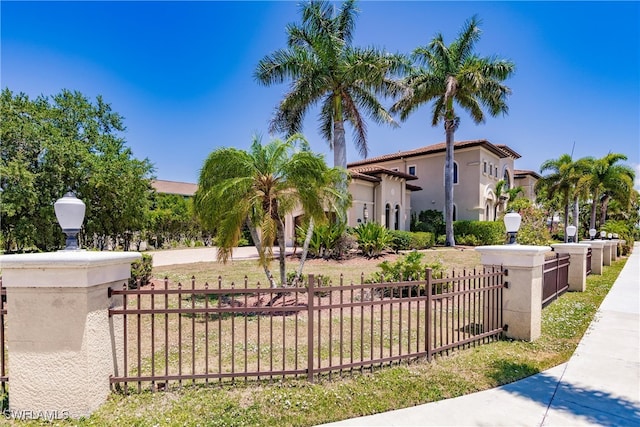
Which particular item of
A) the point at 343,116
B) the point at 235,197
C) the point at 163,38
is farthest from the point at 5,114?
the point at 235,197

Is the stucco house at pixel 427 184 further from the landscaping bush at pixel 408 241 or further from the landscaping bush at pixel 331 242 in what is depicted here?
the landscaping bush at pixel 331 242

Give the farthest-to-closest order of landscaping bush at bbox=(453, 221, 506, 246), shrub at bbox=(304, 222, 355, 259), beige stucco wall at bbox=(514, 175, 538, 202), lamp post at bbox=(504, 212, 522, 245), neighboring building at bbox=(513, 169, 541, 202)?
beige stucco wall at bbox=(514, 175, 538, 202), neighboring building at bbox=(513, 169, 541, 202), landscaping bush at bbox=(453, 221, 506, 246), shrub at bbox=(304, 222, 355, 259), lamp post at bbox=(504, 212, 522, 245)

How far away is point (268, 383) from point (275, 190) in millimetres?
4588

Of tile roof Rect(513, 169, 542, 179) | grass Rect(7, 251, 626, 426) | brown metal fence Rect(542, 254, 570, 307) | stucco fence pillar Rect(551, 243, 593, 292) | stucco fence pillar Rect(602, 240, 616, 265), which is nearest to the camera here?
grass Rect(7, 251, 626, 426)

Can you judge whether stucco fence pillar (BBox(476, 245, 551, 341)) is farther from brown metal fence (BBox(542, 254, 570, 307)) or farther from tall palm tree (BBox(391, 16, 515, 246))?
tall palm tree (BBox(391, 16, 515, 246))

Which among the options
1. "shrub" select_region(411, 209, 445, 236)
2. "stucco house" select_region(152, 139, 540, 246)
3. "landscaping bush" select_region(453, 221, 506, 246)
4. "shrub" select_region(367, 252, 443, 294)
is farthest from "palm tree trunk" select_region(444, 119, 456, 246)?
"shrub" select_region(367, 252, 443, 294)

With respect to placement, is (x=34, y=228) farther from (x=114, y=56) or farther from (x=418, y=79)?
(x=418, y=79)

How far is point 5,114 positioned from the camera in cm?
1845

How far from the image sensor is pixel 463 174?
31.6 meters

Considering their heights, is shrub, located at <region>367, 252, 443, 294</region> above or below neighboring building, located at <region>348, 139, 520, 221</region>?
below

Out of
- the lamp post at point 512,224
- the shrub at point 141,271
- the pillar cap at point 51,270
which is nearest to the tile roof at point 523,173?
the lamp post at point 512,224

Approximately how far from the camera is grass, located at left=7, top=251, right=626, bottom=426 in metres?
3.49

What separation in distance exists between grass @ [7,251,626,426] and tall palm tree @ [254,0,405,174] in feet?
47.7

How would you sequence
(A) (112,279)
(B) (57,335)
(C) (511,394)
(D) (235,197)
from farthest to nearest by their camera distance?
1. (D) (235,197)
2. (C) (511,394)
3. (A) (112,279)
4. (B) (57,335)
